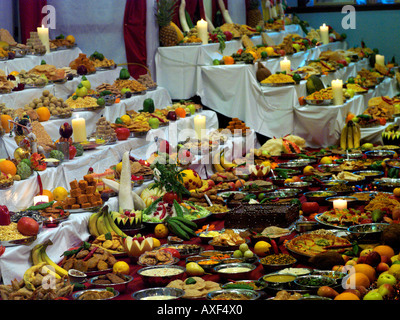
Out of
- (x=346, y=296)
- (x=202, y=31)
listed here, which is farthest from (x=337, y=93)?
(x=346, y=296)

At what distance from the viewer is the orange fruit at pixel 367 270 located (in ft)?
13.2

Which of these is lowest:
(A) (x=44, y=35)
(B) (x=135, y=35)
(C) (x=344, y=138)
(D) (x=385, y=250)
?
(C) (x=344, y=138)

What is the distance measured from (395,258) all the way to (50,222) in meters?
2.41

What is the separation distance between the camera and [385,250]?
14.5 feet

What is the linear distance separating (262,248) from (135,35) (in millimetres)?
5063

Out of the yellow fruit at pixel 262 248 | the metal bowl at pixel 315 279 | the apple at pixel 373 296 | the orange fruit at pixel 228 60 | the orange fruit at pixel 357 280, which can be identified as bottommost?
the yellow fruit at pixel 262 248

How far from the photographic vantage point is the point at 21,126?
5.55 meters

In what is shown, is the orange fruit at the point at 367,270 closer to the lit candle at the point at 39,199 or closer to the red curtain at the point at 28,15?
the lit candle at the point at 39,199

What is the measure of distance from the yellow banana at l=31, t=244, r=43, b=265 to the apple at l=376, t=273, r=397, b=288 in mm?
2197

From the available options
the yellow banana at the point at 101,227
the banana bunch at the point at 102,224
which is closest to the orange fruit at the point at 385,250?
the banana bunch at the point at 102,224

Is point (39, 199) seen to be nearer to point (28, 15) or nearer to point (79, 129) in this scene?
point (79, 129)

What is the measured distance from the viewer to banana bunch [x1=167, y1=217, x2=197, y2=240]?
17.5 feet

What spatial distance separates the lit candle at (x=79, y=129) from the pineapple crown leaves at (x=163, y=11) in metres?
3.11

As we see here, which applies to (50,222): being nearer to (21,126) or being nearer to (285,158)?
(21,126)
